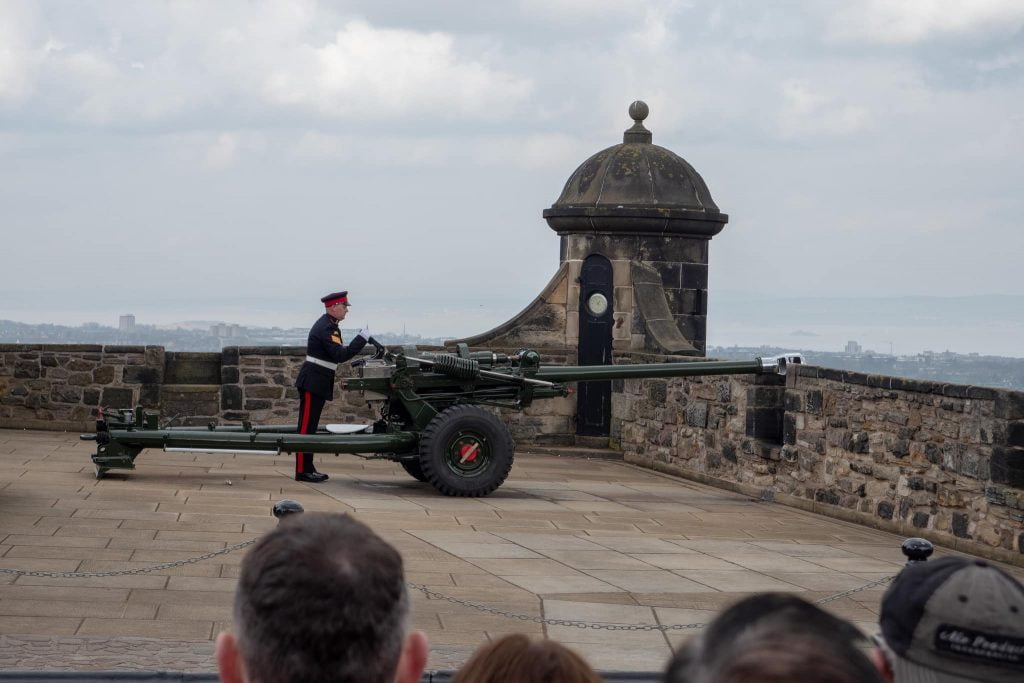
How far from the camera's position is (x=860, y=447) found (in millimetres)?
11133

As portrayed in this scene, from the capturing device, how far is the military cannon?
37.0ft

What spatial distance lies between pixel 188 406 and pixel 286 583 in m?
13.6

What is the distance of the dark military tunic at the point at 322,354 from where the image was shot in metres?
11.9

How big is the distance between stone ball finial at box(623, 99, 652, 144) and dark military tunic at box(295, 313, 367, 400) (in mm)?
5527

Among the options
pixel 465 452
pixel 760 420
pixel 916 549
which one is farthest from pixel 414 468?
pixel 916 549

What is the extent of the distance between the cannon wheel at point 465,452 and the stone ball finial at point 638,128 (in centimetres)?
597

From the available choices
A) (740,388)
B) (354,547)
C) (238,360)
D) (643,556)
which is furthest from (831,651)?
(238,360)

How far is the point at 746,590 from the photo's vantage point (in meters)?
8.11

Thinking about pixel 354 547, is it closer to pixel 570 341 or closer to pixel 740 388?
pixel 740 388

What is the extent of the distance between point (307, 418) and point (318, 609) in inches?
388

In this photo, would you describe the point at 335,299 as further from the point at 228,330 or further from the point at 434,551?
the point at 228,330

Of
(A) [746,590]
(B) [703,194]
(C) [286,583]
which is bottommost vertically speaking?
(A) [746,590]

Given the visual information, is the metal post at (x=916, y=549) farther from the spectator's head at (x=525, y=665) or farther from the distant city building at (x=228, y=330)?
the distant city building at (x=228, y=330)

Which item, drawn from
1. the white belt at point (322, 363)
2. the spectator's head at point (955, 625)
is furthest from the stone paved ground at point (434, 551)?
the spectator's head at point (955, 625)
